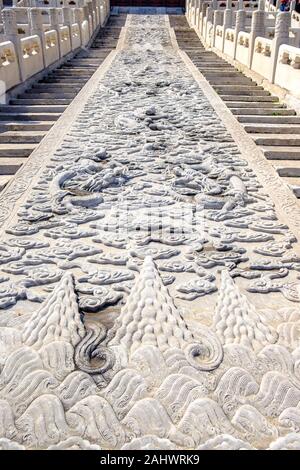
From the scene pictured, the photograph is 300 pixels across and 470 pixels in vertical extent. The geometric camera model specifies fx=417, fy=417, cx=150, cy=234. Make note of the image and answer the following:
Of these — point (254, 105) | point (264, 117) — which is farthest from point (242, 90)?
point (264, 117)

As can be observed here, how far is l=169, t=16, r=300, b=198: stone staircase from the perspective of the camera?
6.70 m

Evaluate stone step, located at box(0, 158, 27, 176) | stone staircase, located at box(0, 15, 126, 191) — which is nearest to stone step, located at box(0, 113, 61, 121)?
stone staircase, located at box(0, 15, 126, 191)

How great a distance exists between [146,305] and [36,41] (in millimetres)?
10906

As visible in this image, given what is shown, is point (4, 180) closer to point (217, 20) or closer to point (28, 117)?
point (28, 117)

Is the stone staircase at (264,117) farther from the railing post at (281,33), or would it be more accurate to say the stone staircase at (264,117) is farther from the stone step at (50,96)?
the stone step at (50,96)

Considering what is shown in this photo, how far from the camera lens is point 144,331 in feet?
10.0

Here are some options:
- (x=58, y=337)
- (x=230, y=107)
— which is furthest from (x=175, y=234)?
(x=230, y=107)

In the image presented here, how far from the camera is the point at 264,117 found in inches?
339

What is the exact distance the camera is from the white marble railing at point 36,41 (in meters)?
9.96

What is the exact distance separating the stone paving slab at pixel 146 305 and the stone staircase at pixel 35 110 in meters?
0.66

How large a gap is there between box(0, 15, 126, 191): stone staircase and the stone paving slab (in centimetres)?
66

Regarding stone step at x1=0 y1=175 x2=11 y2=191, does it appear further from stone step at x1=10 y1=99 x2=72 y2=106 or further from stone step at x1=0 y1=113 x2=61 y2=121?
stone step at x1=10 y1=99 x2=72 y2=106

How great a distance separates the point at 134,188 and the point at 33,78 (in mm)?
7615

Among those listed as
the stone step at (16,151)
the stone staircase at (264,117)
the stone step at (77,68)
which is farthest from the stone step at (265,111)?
the stone step at (77,68)
